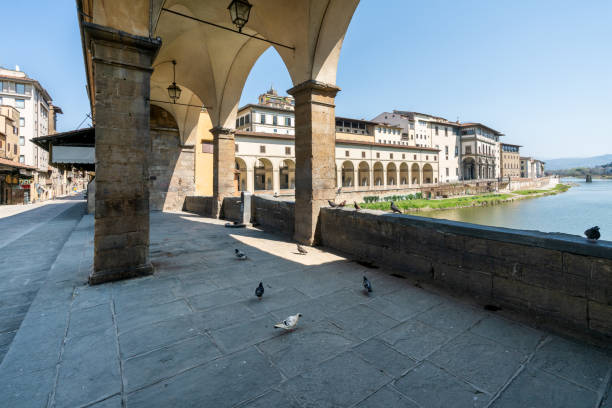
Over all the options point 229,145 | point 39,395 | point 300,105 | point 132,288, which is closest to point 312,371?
point 39,395

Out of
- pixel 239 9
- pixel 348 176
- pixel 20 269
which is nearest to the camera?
pixel 20 269

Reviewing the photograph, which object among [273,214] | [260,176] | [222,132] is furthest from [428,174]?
[273,214]

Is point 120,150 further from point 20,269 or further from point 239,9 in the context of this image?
point 239,9

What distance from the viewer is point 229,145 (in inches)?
392

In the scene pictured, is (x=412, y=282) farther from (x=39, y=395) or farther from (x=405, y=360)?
(x=39, y=395)

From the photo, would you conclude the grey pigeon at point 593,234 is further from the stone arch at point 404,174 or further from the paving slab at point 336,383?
the stone arch at point 404,174

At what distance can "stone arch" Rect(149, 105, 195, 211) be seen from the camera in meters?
12.7

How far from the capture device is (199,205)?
12172 mm

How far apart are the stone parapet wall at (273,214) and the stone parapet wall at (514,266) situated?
9.56ft

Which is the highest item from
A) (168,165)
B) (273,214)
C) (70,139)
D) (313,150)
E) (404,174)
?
(404,174)

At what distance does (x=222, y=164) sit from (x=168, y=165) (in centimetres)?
480

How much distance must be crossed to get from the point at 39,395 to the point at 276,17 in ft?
22.5

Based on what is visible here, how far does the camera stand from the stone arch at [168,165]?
499 inches

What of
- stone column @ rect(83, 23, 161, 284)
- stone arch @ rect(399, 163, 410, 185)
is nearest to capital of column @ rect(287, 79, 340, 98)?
stone column @ rect(83, 23, 161, 284)
